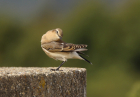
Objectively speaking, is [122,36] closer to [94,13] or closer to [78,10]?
[94,13]

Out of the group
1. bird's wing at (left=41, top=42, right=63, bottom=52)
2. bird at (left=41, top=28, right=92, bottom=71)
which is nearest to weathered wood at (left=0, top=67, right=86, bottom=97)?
bird at (left=41, top=28, right=92, bottom=71)

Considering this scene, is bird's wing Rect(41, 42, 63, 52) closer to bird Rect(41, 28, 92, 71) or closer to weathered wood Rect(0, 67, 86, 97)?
bird Rect(41, 28, 92, 71)

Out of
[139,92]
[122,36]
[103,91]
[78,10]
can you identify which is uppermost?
[78,10]

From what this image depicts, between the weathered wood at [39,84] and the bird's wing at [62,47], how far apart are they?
25.1 inches

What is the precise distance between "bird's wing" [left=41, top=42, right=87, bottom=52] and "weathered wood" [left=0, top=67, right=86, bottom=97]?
64cm

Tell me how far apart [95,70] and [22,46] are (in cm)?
601

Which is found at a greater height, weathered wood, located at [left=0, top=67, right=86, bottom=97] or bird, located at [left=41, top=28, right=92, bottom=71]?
bird, located at [left=41, top=28, right=92, bottom=71]

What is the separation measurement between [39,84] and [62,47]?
5.06 ft

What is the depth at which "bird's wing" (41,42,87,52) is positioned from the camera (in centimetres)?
665

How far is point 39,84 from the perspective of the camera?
216 inches

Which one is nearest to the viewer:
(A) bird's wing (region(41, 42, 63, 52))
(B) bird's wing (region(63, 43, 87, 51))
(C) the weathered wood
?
(C) the weathered wood

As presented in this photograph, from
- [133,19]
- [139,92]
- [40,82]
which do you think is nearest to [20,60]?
[133,19]

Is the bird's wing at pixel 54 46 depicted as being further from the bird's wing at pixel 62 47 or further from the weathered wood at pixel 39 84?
the weathered wood at pixel 39 84

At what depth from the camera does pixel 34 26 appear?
20891 millimetres
